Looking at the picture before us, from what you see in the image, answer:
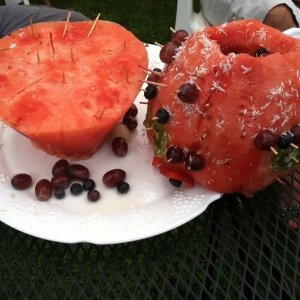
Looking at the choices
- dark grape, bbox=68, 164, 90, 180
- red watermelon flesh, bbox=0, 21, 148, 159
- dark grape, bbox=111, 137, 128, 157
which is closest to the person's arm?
red watermelon flesh, bbox=0, 21, 148, 159

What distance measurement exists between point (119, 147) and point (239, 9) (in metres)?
0.96

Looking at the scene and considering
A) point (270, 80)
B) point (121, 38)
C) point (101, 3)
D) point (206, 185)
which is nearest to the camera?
point (270, 80)

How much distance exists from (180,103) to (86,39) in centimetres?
31

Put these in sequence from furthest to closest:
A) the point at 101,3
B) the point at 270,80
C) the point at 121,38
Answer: the point at 101,3 → the point at 121,38 → the point at 270,80

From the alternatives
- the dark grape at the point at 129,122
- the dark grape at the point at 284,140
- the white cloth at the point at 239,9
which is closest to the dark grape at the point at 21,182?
the dark grape at the point at 129,122

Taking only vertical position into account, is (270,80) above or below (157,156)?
above

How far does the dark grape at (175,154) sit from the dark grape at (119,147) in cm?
14

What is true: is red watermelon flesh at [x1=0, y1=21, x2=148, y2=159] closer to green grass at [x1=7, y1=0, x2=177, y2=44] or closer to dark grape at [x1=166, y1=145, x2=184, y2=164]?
dark grape at [x1=166, y1=145, x2=184, y2=164]

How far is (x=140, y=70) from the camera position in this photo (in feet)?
3.05

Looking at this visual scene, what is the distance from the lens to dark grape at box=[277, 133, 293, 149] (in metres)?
0.75

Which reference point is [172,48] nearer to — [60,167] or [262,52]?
[262,52]

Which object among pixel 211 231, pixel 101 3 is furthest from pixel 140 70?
pixel 101 3

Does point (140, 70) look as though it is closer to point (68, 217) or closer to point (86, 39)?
point (86, 39)

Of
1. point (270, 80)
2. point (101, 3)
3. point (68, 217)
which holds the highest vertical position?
point (270, 80)
